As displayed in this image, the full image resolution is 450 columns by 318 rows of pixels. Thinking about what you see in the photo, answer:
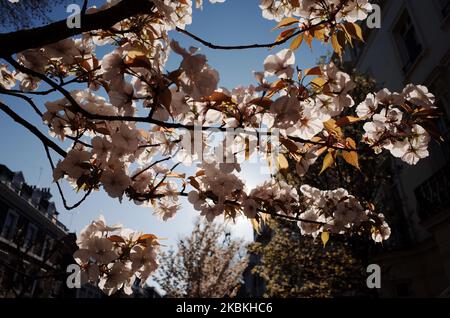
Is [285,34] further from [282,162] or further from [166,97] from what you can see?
[166,97]

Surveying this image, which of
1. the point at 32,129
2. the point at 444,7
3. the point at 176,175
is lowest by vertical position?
the point at 176,175

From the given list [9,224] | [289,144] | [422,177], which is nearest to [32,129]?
[289,144]

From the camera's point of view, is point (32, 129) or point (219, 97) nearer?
point (219, 97)

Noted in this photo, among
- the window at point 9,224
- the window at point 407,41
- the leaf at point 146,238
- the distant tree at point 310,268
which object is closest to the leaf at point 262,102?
the leaf at point 146,238

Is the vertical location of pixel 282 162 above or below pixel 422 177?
below

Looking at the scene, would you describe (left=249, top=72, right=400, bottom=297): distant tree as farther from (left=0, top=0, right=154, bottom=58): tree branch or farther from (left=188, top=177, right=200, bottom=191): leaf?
(left=0, top=0, right=154, bottom=58): tree branch

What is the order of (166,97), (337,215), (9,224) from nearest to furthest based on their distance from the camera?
1. (166,97)
2. (337,215)
3. (9,224)

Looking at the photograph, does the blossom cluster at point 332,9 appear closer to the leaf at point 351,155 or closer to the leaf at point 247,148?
the leaf at point 351,155

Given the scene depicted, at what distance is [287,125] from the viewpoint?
153 centimetres

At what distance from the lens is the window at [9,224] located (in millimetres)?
22672

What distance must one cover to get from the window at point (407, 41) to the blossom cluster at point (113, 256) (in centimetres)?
1150

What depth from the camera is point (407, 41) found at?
11.6 m

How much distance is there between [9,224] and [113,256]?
26.8m

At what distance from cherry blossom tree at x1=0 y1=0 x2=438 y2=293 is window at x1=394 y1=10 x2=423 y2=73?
1053 cm
